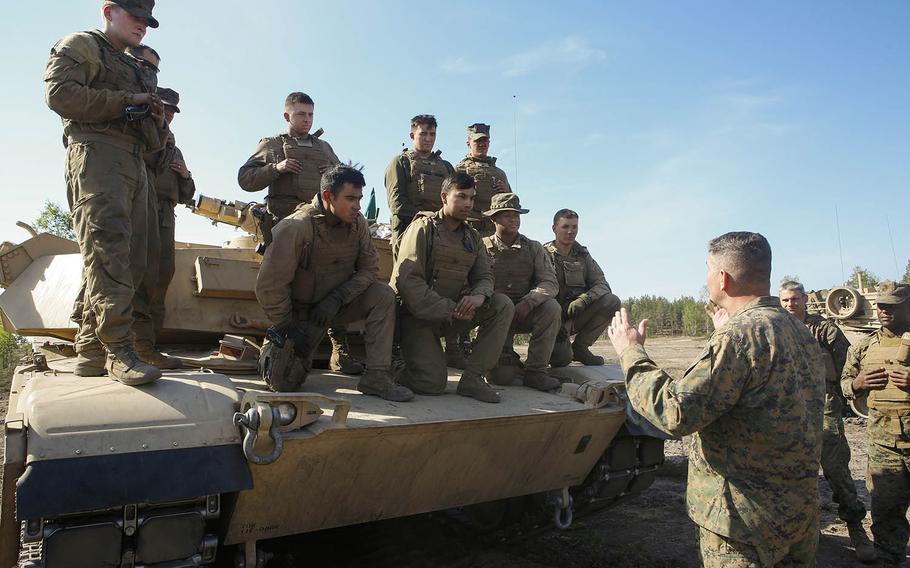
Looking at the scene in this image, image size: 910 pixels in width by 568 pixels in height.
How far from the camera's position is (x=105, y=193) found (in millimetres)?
3199

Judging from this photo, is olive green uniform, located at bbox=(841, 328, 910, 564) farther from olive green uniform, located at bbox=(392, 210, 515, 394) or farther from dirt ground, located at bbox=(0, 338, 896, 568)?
olive green uniform, located at bbox=(392, 210, 515, 394)

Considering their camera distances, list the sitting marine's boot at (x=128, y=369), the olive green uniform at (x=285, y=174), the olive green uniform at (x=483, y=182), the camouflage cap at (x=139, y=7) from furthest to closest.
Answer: the olive green uniform at (x=483, y=182) → the olive green uniform at (x=285, y=174) → the camouflage cap at (x=139, y=7) → the sitting marine's boot at (x=128, y=369)

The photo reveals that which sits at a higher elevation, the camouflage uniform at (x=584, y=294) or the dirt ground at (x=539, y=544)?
the camouflage uniform at (x=584, y=294)

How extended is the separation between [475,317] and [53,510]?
105 inches

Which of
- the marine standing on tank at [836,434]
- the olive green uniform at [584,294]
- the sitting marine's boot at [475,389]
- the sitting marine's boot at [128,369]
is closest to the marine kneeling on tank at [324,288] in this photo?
the sitting marine's boot at [475,389]

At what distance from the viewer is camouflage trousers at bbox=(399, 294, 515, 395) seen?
4074mm

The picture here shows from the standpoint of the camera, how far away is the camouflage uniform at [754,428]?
100 inches

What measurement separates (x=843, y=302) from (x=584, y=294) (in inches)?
394

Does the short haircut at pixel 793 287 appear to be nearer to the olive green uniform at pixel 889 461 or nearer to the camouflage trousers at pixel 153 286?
the olive green uniform at pixel 889 461

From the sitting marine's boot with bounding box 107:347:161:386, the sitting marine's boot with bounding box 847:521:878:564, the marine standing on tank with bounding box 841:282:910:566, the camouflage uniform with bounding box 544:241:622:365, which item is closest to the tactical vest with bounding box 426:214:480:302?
the camouflage uniform with bounding box 544:241:622:365

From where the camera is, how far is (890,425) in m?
4.63

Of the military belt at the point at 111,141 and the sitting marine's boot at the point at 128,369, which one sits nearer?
the sitting marine's boot at the point at 128,369

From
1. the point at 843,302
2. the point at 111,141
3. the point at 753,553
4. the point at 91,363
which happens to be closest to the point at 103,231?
the point at 111,141

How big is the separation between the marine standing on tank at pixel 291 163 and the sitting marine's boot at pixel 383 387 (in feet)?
6.01
